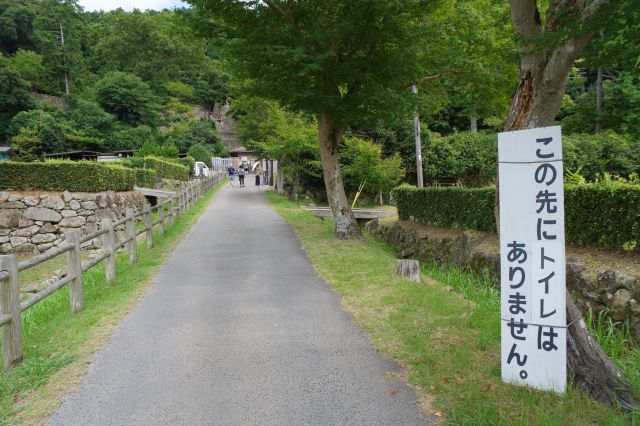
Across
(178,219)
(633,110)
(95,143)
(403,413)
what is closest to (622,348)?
(403,413)

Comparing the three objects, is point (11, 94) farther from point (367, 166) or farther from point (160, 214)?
point (160, 214)

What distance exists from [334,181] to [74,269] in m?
7.46

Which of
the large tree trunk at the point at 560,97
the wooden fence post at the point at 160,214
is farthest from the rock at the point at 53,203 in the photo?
the large tree trunk at the point at 560,97

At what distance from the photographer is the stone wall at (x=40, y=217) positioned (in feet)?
50.9

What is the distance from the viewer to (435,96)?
44.8 feet

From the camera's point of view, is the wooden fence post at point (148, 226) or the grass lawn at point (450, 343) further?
the wooden fence post at point (148, 226)

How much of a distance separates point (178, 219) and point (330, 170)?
6.84 metres

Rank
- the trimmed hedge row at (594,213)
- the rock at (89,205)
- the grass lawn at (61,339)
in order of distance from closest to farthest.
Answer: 1. the grass lawn at (61,339)
2. the trimmed hedge row at (594,213)
3. the rock at (89,205)

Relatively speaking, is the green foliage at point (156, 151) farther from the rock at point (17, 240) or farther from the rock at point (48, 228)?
the rock at point (17, 240)

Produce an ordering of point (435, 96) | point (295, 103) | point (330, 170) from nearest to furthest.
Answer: point (295, 103), point (330, 170), point (435, 96)

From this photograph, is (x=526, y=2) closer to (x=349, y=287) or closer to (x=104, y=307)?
(x=349, y=287)

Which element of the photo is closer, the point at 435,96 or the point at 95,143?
the point at 435,96

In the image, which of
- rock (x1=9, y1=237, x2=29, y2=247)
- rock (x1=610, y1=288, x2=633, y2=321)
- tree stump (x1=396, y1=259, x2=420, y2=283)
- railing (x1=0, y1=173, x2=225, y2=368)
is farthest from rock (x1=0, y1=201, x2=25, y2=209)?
rock (x1=610, y1=288, x2=633, y2=321)

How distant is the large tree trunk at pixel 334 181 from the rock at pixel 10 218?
36.8ft
